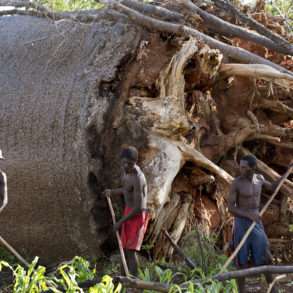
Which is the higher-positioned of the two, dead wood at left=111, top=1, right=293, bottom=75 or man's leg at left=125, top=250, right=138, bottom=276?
dead wood at left=111, top=1, right=293, bottom=75

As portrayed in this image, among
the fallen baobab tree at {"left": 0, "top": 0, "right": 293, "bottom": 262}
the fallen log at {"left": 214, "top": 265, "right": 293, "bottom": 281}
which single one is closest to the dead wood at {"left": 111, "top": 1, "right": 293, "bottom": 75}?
the fallen baobab tree at {"left": 0, "top": 0, "right": 293, "bottom": 262}

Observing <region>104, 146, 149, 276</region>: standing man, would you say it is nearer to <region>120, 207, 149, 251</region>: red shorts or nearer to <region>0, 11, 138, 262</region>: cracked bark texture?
<region>120, 207, 149, 251</region>: red shorts

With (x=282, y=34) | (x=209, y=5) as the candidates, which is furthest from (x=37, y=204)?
(x=282, y=34)

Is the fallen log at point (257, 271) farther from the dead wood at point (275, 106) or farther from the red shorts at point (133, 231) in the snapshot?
the dead wood at point (275, 106)

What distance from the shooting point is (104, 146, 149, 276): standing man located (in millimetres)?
6570

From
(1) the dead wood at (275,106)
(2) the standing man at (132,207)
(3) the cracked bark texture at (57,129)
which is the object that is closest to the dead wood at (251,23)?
(1) the dead wood at (275,106)

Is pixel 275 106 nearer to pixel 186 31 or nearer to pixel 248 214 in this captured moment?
pixel 186 31

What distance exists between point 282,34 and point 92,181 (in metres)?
3.38

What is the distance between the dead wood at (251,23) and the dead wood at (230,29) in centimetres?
7

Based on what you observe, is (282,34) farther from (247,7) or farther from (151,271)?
(151,271)

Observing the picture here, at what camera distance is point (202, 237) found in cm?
Result: 782

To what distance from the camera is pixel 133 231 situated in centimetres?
669

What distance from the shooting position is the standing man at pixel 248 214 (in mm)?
6340

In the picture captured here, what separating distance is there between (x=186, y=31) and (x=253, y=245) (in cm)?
245
